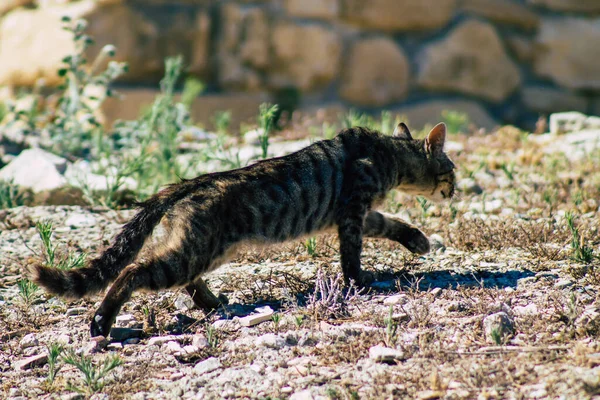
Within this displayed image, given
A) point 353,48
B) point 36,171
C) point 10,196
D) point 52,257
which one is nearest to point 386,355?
point 52,257

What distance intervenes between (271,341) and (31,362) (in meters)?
1.05

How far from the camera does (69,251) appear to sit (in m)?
4.78

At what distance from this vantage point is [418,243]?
4742mm

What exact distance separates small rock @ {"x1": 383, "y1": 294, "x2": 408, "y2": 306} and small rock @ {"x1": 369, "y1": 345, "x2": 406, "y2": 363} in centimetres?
62

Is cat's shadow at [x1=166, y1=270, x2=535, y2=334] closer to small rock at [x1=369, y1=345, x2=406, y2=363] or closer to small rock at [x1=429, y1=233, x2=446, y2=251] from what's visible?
small rock at [x1=429, y1=233, x2=446, y2=251]

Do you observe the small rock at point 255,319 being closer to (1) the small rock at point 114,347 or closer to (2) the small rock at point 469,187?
(1) the small rock at point 114,347

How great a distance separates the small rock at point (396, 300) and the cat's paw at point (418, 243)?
0.83 metres

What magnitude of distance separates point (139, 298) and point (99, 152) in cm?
259

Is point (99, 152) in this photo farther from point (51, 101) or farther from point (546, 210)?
point (546, 210)

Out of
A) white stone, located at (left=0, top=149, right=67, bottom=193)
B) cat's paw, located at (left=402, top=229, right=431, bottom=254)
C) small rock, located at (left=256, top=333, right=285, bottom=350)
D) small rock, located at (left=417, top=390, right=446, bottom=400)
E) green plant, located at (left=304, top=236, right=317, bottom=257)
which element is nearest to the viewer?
small rock, located at (left=417, top=390, right=446, bottom=400)

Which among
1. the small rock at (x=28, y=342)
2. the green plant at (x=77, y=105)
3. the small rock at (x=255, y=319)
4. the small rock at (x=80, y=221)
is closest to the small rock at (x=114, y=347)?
the small rock at (x=28, y=342)

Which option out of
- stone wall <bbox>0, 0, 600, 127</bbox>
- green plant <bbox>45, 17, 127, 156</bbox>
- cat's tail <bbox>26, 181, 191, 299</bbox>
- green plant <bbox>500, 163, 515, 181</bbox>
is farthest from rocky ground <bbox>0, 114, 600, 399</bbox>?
stone wall <bbox>0, 0, 600, 127</bbox>

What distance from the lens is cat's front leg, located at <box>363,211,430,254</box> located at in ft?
15.7

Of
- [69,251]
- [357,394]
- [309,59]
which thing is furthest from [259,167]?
A: [309,59]
